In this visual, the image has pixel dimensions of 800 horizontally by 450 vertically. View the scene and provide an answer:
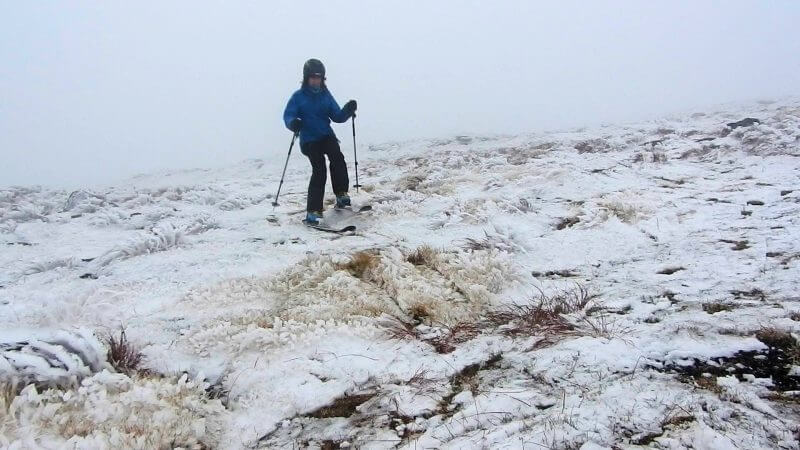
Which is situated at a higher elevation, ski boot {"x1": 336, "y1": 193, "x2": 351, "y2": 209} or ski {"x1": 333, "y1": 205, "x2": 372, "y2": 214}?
ski boot {"x1": 336, "y1": 193, "x2": 351, "y2": 209}

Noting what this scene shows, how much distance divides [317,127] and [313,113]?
0.72 feet

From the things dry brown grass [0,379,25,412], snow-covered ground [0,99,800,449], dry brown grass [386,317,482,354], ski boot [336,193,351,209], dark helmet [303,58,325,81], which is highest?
dark helmet [303,58,325,81]

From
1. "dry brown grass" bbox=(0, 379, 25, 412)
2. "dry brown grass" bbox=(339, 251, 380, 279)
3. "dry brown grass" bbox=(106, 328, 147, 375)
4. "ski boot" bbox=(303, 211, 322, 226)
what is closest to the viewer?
"dry brown grass" bbox=(0, 379, 25, 412)

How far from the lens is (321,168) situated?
7.47 metres

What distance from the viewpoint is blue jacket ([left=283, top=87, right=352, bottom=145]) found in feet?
24.4

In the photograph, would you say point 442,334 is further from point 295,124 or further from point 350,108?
point 350,108

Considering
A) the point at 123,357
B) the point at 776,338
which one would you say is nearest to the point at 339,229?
the point at 123,357

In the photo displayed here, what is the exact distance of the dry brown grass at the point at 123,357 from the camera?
3.24 m

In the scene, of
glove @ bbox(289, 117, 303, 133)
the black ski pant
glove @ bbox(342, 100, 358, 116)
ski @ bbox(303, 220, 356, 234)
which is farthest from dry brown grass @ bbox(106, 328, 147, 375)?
A: glove @ bbox(342, 100, 358, 116)

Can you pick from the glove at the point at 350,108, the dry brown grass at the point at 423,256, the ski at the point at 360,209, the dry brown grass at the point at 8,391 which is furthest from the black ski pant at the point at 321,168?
the dry brown grass at the point at 8,391

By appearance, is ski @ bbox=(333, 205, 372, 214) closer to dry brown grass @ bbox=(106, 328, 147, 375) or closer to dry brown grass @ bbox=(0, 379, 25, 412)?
dry brown grass @ bbox=(106, 328, 147, 375)

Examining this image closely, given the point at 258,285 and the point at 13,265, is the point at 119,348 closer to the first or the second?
the point at 258,285

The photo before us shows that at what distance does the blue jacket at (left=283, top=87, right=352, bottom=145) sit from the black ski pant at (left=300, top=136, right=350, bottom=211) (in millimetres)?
111

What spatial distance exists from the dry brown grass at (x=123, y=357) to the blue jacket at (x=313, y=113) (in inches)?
183
